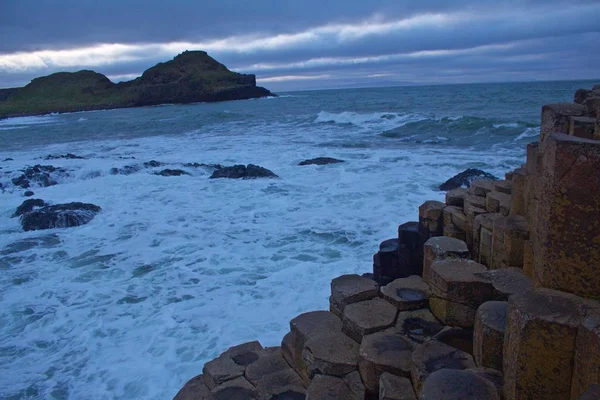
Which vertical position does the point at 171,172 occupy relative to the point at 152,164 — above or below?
below

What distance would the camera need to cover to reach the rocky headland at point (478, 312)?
2230 millimetres

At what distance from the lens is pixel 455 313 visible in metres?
3.49

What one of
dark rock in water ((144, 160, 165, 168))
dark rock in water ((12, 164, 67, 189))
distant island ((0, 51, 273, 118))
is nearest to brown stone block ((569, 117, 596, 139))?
dark rock in water ((12, 164, 67, 189))

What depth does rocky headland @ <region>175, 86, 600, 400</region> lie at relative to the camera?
2230mm

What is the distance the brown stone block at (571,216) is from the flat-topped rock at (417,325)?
4.18ft

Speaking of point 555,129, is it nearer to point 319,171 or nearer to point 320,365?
point 320,365

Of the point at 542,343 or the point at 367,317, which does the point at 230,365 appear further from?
the point at 542,343

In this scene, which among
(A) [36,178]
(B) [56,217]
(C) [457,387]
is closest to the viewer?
(C) [457,387]

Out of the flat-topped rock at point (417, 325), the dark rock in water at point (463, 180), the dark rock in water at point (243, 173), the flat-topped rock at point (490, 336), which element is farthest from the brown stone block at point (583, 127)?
the dark rock in water at point (243, 173)

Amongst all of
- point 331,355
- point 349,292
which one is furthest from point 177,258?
point 331,355

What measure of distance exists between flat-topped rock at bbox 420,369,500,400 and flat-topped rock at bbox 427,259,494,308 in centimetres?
93

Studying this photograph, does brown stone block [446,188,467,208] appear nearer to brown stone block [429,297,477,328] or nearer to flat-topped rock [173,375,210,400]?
brown stone block [429,297,477,328]

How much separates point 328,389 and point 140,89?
292 feet

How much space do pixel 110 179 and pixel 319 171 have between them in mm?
6922
